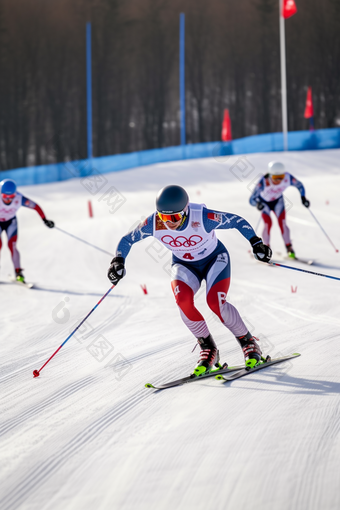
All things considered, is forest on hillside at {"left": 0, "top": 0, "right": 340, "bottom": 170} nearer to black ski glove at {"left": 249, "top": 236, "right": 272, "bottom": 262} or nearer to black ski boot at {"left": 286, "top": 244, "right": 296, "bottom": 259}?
black ski boot at {"left": 286, "top": 244, "right": 296, "bottom": 259}

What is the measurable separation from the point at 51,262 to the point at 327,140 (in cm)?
1717

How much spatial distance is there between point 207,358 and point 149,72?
36.7 metres

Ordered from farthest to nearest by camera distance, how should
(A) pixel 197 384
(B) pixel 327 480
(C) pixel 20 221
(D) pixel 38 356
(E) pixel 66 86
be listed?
(E) pixel 66 86 → (C) pixel 20 221 → (D) pixel 38 356 → (A) pixel 197 384 → (B) pixel 327 480

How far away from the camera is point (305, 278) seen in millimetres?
7520

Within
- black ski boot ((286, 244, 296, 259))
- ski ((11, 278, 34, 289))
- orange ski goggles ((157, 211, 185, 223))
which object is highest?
orange ski goggles ((157, 211, 185, 223))

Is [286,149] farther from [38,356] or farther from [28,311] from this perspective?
[38,356]

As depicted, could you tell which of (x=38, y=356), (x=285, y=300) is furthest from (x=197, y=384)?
(x=285, y=300)

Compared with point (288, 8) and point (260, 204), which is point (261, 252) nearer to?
point (260, 204)

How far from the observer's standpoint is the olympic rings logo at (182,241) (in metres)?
3.75

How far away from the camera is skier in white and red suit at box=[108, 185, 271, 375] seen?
3.68 m

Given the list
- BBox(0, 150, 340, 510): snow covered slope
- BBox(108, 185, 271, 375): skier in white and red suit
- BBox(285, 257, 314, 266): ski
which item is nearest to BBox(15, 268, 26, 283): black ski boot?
BBox(0, 150, 340, 510): snow covered slope

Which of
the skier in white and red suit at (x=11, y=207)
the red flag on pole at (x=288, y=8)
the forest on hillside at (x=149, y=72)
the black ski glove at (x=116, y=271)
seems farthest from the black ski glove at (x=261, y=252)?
the forest on hillside at (x=149, y=72)

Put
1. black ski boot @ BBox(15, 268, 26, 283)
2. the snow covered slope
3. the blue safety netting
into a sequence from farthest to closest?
the blue safety netting < black ski boot @ BBox(15, 268, 26, 283) < the snow covered slope

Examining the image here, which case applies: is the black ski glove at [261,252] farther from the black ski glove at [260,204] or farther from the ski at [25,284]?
the black ski glove at [260,204]
